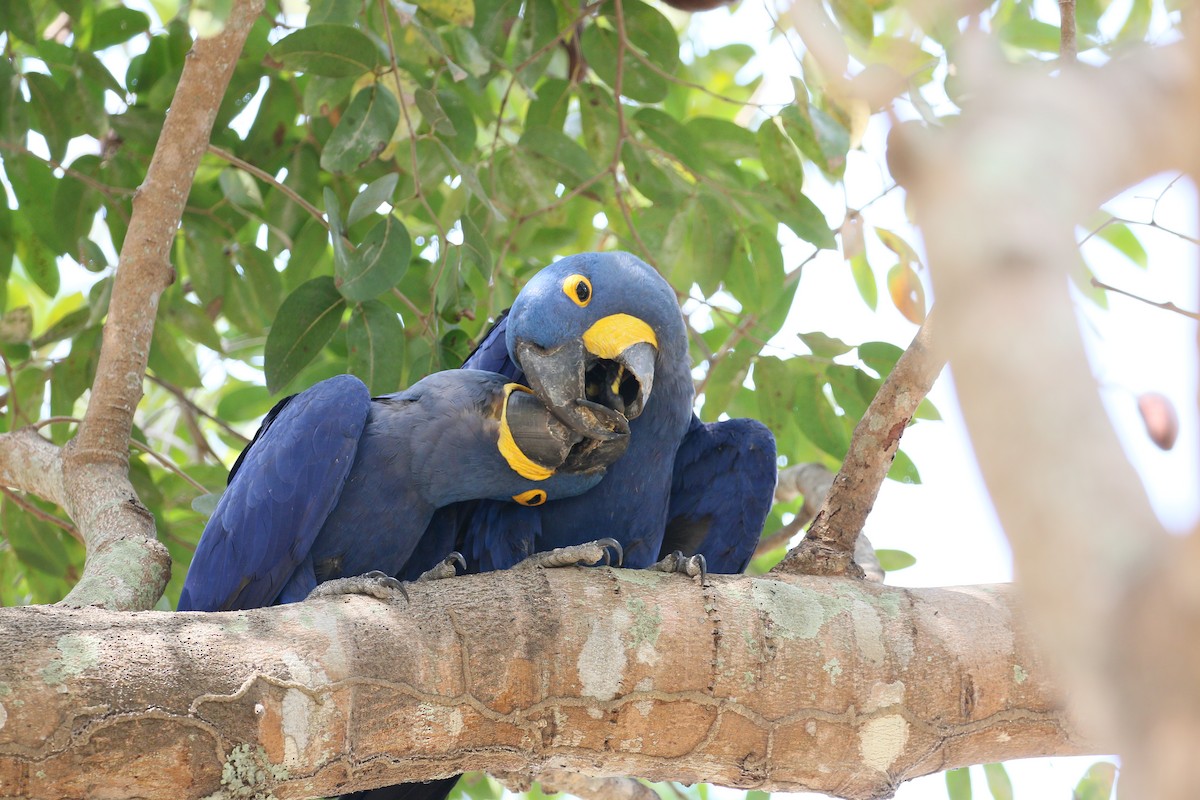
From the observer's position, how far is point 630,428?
2885 mm

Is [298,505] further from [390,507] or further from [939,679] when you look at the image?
[939,679]

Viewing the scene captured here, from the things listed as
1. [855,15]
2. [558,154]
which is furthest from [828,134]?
[558,154]

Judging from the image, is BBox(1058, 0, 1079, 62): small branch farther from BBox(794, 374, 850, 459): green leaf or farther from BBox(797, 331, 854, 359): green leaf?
BBox(794, 374, 850, 459): green leaf

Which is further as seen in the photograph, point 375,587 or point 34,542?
point 34,542

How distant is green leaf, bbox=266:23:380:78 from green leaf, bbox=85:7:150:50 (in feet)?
2.58

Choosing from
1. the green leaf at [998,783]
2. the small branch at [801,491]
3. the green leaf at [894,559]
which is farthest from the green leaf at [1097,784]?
the small branch at [801,491]

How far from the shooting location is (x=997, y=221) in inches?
21.4

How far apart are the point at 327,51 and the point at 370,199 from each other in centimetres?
44

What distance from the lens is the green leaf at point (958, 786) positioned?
3.26 meters

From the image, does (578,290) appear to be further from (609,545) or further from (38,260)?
(38,260)

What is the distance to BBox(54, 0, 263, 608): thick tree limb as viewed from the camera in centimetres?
281

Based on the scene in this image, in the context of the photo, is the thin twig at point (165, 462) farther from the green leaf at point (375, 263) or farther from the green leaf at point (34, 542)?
the green leaf at point (375, 263)

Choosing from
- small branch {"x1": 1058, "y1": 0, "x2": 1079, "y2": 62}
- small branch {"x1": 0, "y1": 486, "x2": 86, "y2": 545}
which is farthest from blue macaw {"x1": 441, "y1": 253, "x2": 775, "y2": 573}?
small branch {"x1": 0, "y1": 486, "x2": 86, "y2": 545}

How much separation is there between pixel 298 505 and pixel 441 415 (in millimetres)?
398
